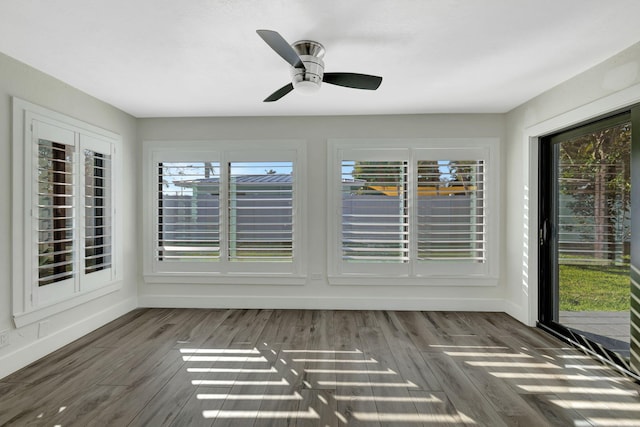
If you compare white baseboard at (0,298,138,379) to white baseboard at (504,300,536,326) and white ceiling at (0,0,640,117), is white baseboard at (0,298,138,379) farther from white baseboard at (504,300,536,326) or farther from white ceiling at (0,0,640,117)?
white baseboard at (504,300,536,326)

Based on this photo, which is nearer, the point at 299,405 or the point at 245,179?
the point at 299,405

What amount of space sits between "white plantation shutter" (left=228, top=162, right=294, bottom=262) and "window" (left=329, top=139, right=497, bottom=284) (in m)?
0.59

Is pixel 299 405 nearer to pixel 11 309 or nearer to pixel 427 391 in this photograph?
pixel 427 391

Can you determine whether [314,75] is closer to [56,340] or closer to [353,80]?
[353,80]

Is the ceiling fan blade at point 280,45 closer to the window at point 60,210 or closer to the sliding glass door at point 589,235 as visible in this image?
the window at point 60,210

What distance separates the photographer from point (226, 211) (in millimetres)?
4199

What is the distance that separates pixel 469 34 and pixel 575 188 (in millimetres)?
2014

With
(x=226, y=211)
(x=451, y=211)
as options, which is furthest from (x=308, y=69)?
(x=451, y=211)

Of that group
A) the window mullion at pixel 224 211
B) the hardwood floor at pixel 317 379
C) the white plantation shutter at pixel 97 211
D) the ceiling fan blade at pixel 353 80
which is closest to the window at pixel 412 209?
the hardwood floor at pixel 317 379

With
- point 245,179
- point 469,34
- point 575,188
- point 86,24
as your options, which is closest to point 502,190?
point 575,188

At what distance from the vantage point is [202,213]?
4211 mm

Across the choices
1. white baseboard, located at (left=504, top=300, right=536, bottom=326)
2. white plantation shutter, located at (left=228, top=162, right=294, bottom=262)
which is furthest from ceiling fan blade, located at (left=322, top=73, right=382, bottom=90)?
white baseboard, located at (left=504, top=300, right=536, bottom=326)

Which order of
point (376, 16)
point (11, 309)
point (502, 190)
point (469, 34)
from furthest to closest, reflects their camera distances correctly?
point (502, 190), point (11, 309), point (469, 34), point (376, 16)

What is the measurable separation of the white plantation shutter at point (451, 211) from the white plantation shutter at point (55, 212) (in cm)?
380
